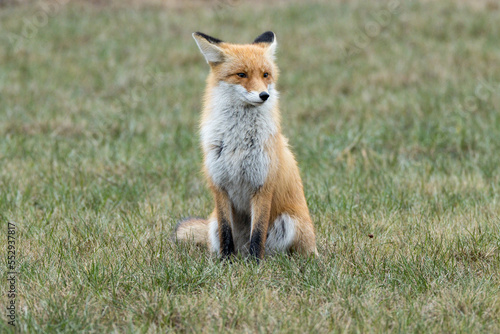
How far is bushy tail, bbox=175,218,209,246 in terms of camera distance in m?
5.18

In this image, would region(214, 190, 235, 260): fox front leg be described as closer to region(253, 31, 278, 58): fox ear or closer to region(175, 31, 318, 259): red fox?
region(175, 31, 318, 259): red fox

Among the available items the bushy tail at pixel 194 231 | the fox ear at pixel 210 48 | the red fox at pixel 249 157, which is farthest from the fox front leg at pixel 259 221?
the fox ear at pixel 210 48

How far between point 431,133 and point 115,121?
5595mm

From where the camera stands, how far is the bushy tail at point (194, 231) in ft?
17.0

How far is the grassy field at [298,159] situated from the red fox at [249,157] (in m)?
0.28

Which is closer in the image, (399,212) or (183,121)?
(399,212)

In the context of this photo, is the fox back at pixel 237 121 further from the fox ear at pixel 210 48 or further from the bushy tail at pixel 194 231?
the bushy tail at pixel 194 231

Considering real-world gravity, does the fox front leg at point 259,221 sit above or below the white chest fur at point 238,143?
below

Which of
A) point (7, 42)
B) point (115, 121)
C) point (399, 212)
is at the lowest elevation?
point (399, 212)

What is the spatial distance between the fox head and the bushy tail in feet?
4.40

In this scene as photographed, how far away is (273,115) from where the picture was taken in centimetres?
476

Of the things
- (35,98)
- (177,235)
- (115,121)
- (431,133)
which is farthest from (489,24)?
(177,235)

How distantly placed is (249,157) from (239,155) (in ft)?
0.28

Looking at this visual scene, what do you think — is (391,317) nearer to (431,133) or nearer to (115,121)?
(431,133)
